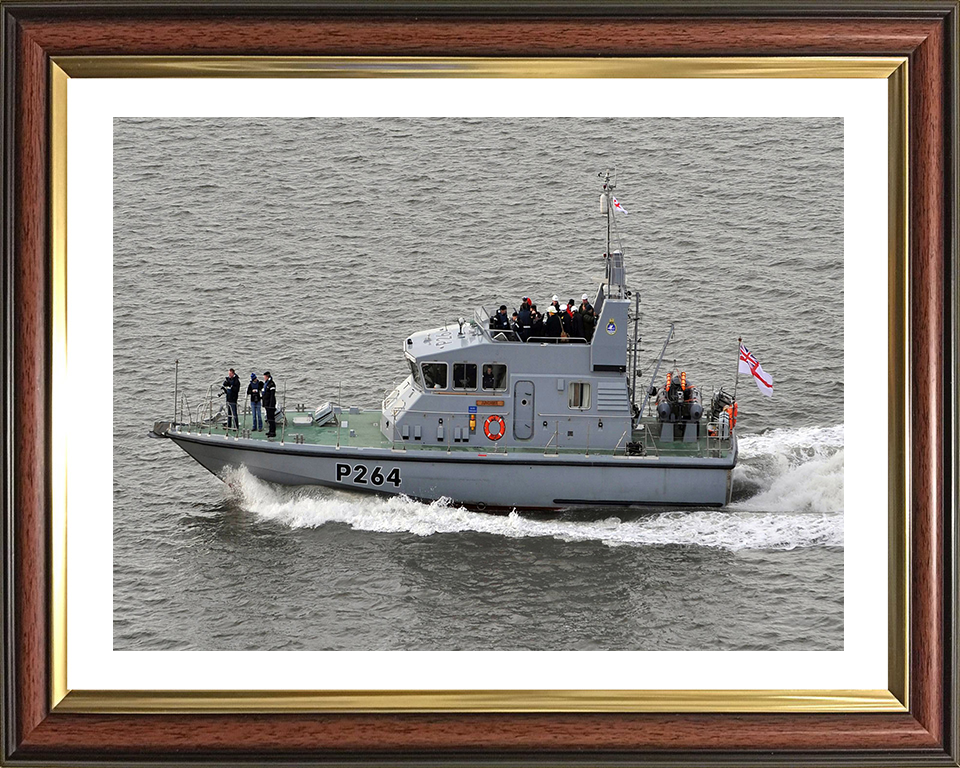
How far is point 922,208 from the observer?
12.7 meters

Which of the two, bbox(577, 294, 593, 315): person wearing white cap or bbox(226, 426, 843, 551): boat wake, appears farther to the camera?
bbox(577, 294, 593, 315): person wearing white cap

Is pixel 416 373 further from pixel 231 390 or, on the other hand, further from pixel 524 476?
pixel 231 390

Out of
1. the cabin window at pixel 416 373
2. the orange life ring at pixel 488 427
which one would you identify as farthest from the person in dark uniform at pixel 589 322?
the cabin window at pixel 416 373

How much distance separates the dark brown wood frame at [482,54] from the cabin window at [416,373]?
45.9 ft

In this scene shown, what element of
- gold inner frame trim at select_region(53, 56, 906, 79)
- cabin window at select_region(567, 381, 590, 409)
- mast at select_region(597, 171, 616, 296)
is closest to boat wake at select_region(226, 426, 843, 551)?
cabin window at select_region(567, 381, 590, 409)

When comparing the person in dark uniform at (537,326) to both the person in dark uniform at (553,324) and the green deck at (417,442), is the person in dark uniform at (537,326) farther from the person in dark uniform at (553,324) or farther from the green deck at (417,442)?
the green deck at (417,442)

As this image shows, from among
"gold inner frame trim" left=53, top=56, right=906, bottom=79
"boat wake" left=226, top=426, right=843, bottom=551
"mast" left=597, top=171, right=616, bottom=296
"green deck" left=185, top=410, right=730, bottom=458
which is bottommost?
"boat wake" left=226, top=426, right=843, bottom=551

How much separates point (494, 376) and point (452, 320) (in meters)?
1.71

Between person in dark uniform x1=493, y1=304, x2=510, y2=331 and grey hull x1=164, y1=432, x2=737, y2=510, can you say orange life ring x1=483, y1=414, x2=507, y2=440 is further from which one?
person in dark uniform x1=493, y1=304, x2=510, y2=331

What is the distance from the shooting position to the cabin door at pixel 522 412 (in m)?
26.5

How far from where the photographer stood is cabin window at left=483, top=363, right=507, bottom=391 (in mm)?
26422

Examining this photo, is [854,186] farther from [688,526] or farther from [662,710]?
[688,526]

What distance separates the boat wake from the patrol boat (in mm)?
475

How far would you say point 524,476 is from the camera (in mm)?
26062
